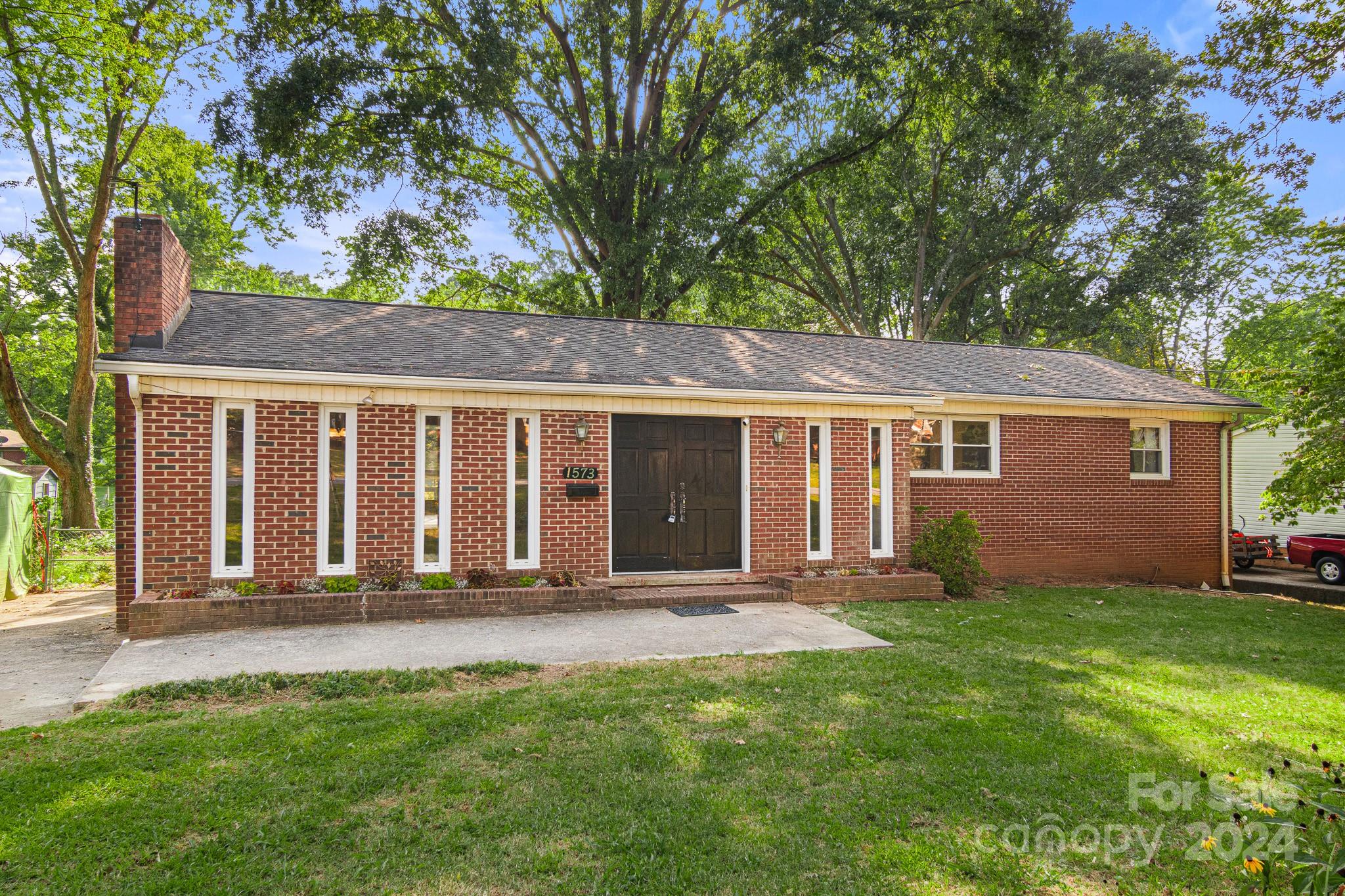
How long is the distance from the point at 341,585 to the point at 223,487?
1.67 metres

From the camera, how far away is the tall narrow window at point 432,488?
8578mm

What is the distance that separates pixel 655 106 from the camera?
2138 centimetres

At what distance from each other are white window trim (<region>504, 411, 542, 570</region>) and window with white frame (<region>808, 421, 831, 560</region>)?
385cm

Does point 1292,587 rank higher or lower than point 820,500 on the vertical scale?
lower

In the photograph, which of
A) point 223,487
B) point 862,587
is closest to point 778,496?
point 862,587

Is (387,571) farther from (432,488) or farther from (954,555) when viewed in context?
(954,555)

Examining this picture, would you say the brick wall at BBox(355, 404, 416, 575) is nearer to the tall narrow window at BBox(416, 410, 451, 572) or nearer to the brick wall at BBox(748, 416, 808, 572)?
the tall narrow window at BBox(416, 410, 451, 572)

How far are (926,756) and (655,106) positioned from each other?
21.0 metres

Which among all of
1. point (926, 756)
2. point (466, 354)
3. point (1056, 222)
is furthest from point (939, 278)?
point (926, 756)

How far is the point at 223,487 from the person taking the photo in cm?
787

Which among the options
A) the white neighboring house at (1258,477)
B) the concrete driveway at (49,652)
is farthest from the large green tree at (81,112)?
the white neighboring house at (1258,477)

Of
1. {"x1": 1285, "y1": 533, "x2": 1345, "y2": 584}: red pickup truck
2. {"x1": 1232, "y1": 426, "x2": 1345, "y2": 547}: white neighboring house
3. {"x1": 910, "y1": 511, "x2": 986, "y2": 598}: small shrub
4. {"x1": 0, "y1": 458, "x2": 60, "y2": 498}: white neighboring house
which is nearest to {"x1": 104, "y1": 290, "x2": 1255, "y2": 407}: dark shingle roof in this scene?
{"x1": 910, "y1": 511, "x2": 986, "y2": 598}: small shrub

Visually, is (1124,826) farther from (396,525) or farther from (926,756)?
(396,525)

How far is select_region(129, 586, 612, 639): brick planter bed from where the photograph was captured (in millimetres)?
7025
